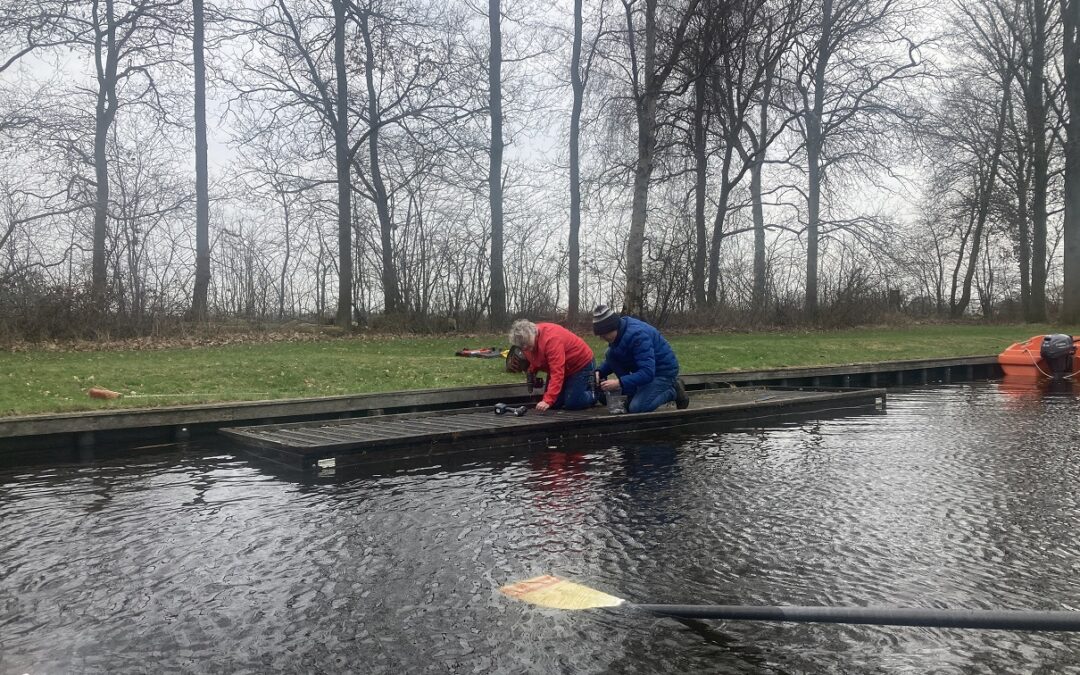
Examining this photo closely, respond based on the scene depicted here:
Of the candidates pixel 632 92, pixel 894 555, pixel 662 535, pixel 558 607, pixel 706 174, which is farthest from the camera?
pixel 706 174

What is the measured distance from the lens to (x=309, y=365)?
14.3m

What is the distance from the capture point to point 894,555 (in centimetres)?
540

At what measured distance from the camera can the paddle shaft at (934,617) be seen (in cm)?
324

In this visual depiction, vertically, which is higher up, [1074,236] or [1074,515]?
[1074,236]

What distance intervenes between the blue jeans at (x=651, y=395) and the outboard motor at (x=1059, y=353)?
36.5 ft

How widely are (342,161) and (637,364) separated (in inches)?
660

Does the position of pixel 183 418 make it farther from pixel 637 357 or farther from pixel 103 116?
pixel 103 116

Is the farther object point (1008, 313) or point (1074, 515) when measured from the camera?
point (1008, 313)

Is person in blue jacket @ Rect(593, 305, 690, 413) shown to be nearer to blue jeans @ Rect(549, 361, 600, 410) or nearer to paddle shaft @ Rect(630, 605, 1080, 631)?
blue jeans @ Rect(549, 361, 600, 410)

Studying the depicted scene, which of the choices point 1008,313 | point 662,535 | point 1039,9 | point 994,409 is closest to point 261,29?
point 994,409

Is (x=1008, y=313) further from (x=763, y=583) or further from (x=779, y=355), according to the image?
(x=763, y=583)

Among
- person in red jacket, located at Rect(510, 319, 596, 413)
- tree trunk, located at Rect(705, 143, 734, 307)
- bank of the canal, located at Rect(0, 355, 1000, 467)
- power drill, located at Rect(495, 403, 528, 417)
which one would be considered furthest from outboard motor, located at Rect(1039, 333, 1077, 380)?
power drill, located at Rect(495, 403, 528, 417)

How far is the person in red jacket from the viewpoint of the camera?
9969mm

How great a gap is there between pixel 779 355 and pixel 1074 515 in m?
12.1
